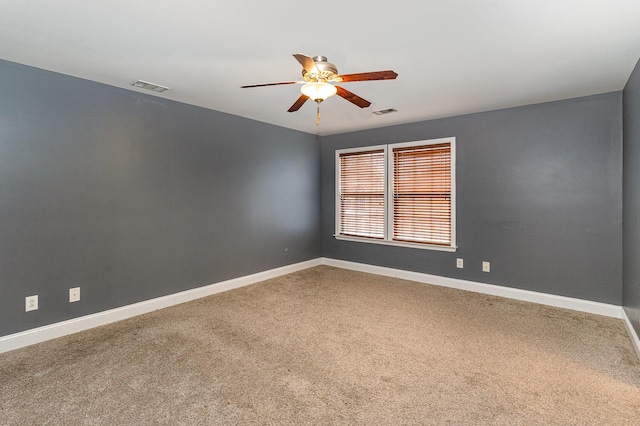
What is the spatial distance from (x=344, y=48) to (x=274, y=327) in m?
2.47

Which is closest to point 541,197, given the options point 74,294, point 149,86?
point 149,86

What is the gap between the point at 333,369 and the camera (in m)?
2.38

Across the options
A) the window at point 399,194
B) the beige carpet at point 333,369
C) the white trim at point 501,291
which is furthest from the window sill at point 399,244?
the beige carpet at point 333,369

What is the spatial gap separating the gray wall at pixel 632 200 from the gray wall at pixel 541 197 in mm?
206

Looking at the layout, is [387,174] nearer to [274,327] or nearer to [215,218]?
[215,218]

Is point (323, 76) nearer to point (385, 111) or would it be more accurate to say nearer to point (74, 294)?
point (385, 111)

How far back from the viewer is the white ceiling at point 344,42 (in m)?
1.92

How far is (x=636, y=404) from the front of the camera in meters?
1.98

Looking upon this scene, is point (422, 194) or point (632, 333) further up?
point (422, 194)

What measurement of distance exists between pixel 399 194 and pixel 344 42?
9.74ft

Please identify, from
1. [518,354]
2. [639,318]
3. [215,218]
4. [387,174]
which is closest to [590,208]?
[639,318]

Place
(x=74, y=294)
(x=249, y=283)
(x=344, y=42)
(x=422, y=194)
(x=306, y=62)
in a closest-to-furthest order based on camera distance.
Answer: (x=306, y=62) < (x=344, y=42) < (x=74, y=294) < (x=249, y=283) < (x=422, y=194)

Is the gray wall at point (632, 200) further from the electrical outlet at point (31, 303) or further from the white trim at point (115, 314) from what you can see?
the electrical outlet at point (31, 303)

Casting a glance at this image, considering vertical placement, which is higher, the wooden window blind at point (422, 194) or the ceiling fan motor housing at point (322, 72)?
the ceiling fan motor housing at point (322, 72)
